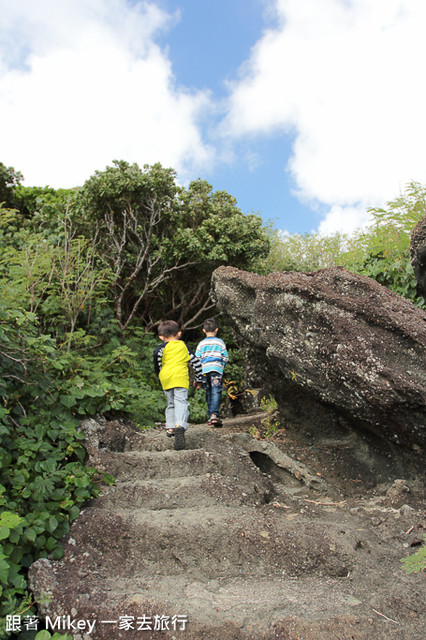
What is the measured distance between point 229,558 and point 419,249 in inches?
136

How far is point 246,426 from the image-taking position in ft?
24.1

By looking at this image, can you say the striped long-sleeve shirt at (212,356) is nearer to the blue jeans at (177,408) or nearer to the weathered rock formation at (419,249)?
the blue jeans at (177,408)

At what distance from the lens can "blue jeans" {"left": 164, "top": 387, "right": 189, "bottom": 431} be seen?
5.52 metres

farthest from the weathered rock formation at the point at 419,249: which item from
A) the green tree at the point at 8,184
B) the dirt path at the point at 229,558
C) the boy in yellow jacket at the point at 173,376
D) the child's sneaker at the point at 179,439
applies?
the green tree at the point at 8,184

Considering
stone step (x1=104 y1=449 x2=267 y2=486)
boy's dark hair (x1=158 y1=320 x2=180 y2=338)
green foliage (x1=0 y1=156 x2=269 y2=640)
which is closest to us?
green foliage (x1=0 y1=156 x2=269 y2=640)

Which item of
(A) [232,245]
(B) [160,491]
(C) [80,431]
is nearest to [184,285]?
(A) [232,245]

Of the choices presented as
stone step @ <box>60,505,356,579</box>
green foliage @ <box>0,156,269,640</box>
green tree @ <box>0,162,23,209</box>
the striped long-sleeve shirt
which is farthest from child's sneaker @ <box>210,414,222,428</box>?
green tree @ <box>0,162,23,209</box>

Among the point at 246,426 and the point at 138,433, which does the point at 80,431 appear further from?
the point at 246,426

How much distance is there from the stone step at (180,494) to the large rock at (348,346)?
1299 mm

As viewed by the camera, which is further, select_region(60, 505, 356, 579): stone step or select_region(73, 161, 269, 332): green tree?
select_region(73, 161, 269, 332): green tree

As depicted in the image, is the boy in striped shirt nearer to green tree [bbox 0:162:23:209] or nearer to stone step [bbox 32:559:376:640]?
stone step [bbox 32:559:376:640]

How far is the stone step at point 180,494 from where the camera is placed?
14.0ft

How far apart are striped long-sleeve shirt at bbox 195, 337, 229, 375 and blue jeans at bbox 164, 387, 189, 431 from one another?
1.14 m

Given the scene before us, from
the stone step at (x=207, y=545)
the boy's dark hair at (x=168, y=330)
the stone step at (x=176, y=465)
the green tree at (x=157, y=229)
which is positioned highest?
the green tree at (x=157, y=229)
